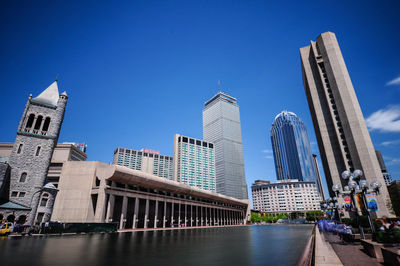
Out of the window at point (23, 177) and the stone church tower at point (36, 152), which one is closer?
the stone church tower at point (36, 152)

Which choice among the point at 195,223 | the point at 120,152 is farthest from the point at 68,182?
the point at 120,152

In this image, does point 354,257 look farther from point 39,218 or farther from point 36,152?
point 36,152

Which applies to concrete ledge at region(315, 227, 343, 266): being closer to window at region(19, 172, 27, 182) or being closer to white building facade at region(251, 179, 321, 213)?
Answer: window at region(19, 172, 27, 182)

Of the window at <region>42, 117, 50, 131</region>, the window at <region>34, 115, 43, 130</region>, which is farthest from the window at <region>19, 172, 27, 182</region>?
the window at <region>42, 117, 50, 131</region>

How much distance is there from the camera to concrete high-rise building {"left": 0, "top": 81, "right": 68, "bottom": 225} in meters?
35.0

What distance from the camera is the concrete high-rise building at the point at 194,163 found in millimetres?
160475

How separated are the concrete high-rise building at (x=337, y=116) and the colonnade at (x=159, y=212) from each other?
143 ft

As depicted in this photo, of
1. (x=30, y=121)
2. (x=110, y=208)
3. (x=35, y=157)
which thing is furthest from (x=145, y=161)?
(x=35, y=157)

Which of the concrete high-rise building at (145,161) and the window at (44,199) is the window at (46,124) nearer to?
the window at (44,199)

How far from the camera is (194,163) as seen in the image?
168 m

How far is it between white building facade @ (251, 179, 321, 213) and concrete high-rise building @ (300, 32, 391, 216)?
323 ft

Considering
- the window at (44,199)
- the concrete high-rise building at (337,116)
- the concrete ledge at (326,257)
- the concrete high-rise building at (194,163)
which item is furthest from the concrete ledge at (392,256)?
the concrete high-rise building at (194,163)

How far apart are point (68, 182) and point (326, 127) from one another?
87.4 metres

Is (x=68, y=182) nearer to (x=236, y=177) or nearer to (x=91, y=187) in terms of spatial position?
(x=91, y=187)
